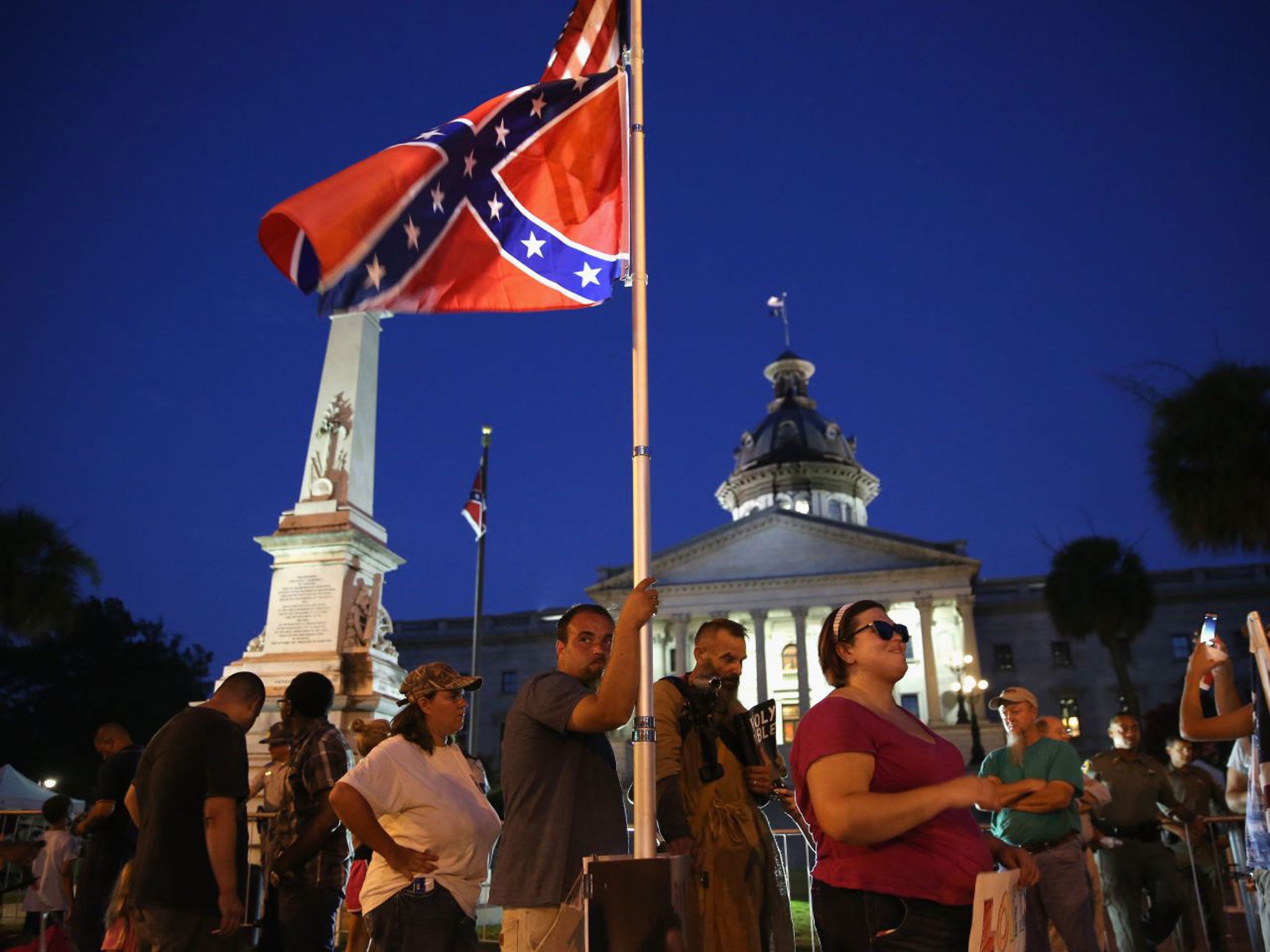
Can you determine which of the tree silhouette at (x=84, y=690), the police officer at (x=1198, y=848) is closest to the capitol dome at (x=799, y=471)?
the tree silhouette at (x=84, y=690)

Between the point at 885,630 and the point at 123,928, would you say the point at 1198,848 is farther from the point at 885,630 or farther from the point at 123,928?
the point at 123,928

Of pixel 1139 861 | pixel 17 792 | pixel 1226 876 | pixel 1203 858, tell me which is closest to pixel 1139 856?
pixel 1139 861

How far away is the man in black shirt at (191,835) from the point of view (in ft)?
16.3

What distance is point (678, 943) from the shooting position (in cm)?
359

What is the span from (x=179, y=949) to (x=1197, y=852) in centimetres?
956

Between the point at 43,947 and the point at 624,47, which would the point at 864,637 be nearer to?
the point at 624,47

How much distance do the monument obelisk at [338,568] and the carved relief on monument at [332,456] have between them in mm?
13

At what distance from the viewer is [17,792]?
75.3 ft

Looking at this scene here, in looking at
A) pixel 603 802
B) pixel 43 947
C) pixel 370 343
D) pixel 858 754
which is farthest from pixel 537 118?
pixel 370 343

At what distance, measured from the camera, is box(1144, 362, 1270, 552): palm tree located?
66.6 feet

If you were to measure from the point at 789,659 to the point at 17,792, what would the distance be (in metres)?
46.2

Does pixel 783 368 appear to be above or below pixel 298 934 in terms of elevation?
above

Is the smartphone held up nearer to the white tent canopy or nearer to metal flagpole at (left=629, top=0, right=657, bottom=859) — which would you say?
metal flagpole at (left=629, top=0, right=657, bottom=859)

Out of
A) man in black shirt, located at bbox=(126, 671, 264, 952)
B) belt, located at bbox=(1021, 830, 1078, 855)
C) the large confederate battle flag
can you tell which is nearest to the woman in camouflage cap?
man in black shirt, located at bbox=(126, 671, 264, 952)
